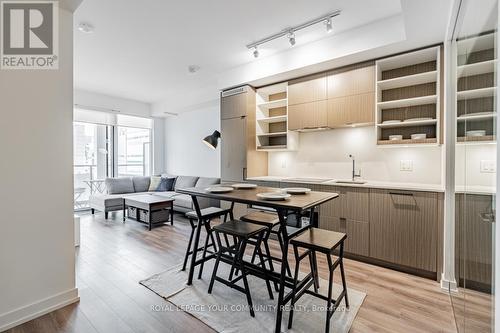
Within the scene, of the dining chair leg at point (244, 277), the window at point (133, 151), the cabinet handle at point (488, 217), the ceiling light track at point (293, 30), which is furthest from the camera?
the window at point (133, 151)

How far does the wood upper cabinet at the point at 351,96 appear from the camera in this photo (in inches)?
118

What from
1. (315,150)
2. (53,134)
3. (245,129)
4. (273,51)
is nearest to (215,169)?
(245,129)

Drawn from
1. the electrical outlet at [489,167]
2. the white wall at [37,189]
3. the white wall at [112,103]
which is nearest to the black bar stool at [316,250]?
the electrical outlet at [489,167]

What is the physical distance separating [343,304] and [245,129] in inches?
112

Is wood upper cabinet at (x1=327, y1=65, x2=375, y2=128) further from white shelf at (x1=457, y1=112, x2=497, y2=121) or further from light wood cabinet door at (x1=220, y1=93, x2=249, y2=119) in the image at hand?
light wood cabinet door at (x1=220, y1=93, x2=249, y2=119)

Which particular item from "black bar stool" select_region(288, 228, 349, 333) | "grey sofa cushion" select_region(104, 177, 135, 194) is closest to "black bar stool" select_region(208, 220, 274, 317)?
"black bar stool" select_region(288, 228, 349, 333)

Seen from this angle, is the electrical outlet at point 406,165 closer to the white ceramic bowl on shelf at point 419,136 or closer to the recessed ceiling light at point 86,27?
the white ceramic bowl on shelf at point 419,136

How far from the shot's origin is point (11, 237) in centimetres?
179

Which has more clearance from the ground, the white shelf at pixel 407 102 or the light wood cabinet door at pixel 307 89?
the light wood cabinet door at pixel 307 89

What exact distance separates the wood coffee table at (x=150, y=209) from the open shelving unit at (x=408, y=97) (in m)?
3.68

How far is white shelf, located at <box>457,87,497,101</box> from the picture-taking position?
44.1 inches

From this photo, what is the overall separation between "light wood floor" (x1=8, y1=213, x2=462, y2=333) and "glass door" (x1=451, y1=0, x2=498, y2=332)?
29cm

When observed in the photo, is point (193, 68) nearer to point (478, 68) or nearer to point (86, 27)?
point (86, 27)

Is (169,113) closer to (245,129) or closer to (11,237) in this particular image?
(245,129)
